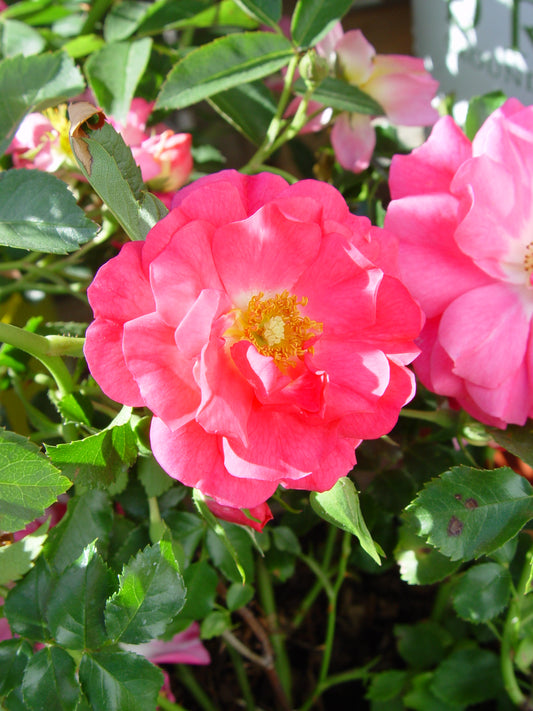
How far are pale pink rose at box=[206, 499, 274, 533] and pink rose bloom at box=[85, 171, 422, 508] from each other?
3 cm

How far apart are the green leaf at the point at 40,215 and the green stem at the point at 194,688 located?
1.66ft

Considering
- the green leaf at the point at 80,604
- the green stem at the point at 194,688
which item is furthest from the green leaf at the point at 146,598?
the green stem at the point at 194,688

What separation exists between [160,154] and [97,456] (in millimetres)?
312

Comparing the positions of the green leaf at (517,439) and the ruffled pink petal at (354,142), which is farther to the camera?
the ruffled pink petal at (354,142)

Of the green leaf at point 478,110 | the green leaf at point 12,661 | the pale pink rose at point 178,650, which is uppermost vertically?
the green leaf at point 478,110

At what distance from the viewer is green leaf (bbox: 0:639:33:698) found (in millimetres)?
405

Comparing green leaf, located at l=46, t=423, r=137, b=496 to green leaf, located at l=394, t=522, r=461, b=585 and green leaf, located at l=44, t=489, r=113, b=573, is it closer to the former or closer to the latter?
green leaf, located at l=44, t=489, r=113, b=573

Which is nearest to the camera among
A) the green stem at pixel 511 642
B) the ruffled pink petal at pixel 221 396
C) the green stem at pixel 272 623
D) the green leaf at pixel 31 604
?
the ruffled pink petal at pixel 221 396

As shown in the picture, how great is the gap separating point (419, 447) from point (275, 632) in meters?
0.26

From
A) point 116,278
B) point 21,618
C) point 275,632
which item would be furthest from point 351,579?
point 116,278

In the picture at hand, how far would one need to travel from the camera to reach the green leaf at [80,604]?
39 centimetres

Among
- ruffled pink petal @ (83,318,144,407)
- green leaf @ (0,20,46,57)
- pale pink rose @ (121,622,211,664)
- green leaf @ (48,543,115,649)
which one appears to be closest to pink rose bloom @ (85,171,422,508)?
ruffled pink petal @ (83,318,144,407)

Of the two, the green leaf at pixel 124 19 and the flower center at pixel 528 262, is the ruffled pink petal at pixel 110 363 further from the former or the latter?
the green leaf at pixel 124 19

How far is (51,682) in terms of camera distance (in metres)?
0.39
